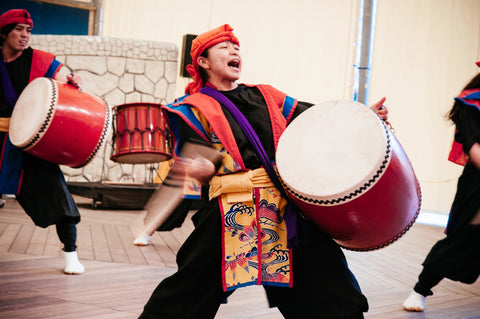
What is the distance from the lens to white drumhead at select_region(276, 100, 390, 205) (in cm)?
107

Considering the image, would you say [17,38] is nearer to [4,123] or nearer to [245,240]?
[4,123]

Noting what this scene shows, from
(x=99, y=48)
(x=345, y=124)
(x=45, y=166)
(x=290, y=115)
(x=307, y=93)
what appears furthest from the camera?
(x=307, y=93)

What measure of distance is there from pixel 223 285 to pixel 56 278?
1.44 metres

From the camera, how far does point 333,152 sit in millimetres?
1134

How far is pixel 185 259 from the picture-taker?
4.35 feet

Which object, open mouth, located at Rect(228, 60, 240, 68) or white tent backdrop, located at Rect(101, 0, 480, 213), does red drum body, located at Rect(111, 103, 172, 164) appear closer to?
white tent backdrop, located at Rect(101, 0, 480, 213)

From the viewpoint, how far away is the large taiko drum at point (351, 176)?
3.50 ft

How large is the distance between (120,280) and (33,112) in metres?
0.95

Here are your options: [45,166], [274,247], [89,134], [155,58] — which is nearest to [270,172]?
[274,247]

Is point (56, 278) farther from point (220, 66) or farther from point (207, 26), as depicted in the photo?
point (207, 26)

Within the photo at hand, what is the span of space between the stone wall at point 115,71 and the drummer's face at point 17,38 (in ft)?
12.3

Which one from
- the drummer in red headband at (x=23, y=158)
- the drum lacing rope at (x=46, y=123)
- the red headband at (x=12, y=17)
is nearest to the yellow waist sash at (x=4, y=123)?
the drummer in red headband at (x=23, y=158)

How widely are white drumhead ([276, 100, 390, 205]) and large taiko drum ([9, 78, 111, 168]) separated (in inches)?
51.5

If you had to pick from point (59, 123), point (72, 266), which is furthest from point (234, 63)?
point (72, 266)
